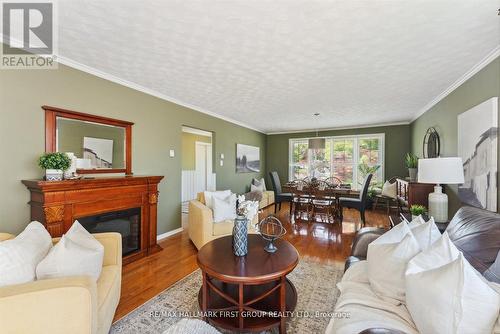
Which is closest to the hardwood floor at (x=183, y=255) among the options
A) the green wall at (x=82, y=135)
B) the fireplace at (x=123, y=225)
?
the fireplace at (x=123, y=225)

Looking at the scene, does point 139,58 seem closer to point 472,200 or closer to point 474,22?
point 474,22

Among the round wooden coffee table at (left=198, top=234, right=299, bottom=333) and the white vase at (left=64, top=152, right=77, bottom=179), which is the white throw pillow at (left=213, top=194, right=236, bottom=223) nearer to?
the round wooden coffee table at (left=198, top=234, right=299, bottom=333)

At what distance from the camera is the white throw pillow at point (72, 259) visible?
4.19 feet

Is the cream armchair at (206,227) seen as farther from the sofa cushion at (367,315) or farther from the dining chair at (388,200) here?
the dining chair at (388,200)

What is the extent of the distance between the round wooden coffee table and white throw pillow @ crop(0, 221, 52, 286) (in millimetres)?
998

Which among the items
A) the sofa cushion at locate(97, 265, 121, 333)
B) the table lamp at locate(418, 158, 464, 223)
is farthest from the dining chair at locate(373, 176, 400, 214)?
the sofa cushion at locate(97, 265, 121, 333)

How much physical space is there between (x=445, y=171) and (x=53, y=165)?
4020mm

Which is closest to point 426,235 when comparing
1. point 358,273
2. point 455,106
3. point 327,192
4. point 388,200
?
point 358,273

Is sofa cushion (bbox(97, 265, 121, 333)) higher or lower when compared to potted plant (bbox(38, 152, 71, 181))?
lower

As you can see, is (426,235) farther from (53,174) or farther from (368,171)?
(368,171)

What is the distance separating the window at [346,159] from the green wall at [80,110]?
372 cm

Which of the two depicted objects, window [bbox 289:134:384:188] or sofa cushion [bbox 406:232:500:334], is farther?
window [bbox 289:134:384:188]

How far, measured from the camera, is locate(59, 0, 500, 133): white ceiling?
160 cm

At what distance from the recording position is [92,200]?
2.38 metres
